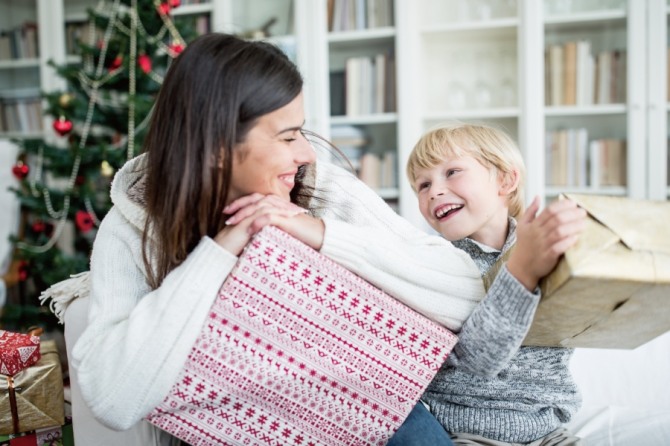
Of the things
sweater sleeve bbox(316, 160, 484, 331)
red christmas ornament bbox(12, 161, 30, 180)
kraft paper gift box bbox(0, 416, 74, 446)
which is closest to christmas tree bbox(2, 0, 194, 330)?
red christmas ornament bbox(12, 161, 30, 180)

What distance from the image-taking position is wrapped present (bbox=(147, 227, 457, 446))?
0.90 m

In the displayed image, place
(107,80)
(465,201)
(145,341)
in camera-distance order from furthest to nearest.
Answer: (107,80) < (465,201) < (145,341)

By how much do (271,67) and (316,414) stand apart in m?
0.58

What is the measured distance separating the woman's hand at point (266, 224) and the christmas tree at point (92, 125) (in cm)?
209

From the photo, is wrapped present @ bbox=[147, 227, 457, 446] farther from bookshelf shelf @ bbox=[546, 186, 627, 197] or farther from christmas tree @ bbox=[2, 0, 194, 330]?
bookshelf shelf @ bbox=[546, 186, 627, 197]

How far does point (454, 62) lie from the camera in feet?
10.7

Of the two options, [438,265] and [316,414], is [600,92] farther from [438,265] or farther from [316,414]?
[316,414]

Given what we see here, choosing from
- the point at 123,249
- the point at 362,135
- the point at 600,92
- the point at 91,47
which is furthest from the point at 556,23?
the point at 123,249

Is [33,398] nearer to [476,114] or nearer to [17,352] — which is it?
[17,352]

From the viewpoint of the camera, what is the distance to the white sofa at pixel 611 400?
117cm

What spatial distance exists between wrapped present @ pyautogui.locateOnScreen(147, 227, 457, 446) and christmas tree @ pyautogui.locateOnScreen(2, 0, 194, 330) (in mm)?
2185

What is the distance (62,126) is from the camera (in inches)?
112

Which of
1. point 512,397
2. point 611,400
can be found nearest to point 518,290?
point 512,397

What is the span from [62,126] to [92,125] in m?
0.23
